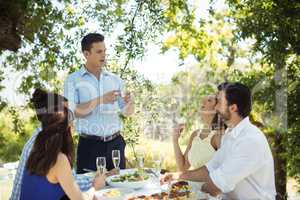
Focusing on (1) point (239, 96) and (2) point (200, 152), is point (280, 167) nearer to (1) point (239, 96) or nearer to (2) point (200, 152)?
(2) point (200, 152)

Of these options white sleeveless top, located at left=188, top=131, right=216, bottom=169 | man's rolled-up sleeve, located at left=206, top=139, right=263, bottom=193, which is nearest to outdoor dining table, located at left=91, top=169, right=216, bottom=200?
man's rolled-up sleeve, located at left=206, top=139, right=263, bottom=193

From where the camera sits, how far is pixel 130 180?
2.47m

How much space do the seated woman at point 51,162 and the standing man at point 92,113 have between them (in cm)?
112

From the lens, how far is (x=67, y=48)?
492cm

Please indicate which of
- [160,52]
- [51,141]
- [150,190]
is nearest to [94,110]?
[150,190]

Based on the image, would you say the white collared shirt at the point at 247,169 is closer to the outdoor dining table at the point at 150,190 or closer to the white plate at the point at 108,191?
the outdoor dining table at the point at 150,190

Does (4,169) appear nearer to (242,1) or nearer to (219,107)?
(219,107)

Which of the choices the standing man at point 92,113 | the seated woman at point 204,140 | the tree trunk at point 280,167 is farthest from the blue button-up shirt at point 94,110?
the tree trunk at point 280,167

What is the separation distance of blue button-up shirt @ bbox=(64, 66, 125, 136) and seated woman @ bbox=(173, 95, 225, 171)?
22.7 inches

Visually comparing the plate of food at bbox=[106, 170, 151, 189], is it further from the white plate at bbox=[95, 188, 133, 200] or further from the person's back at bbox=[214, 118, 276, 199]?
the person's back at bbox=[214, 118, 276, 199]

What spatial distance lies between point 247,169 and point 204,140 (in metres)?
0.81

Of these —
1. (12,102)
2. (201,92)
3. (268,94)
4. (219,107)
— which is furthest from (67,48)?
(219,107)

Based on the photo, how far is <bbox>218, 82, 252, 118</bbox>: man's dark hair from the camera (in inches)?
89.7

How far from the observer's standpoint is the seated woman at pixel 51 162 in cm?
197
